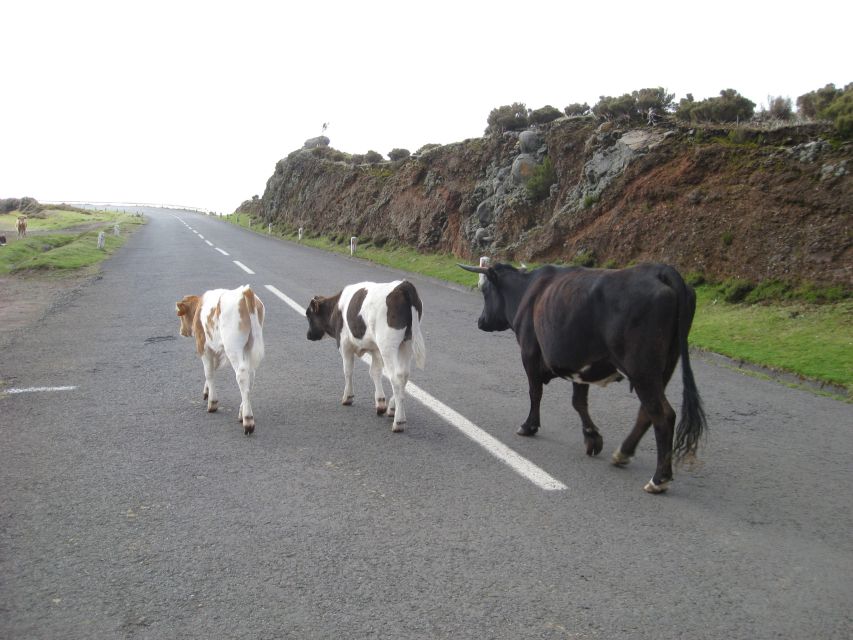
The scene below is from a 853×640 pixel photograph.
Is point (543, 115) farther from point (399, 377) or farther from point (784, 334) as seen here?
point (399, 377)

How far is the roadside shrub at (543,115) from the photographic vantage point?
27.6 m

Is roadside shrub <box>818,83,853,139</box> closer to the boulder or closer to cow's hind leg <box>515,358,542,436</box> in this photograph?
cow's hind leg <box>515,358,542,436</box>

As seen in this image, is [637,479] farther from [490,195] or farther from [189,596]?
[490,195]

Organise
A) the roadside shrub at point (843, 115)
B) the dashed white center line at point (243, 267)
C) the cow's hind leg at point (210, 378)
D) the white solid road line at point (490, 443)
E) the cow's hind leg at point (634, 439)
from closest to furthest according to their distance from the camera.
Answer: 1. the white solid road line at point (490, 443)
2. the cow's hind leg at point (634, 439)
3. the cow's hind leg at point (210, 378)
4. the roadside shrub at point (843, 115)
5. the dashed white center line at point (243, 267)

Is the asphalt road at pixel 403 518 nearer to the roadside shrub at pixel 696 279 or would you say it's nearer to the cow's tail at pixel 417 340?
the cow's tail at pixel 417 340

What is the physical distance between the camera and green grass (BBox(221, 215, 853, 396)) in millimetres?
9344

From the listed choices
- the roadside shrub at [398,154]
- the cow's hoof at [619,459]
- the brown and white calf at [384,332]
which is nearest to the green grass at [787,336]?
the cow's hoof at [619,459]

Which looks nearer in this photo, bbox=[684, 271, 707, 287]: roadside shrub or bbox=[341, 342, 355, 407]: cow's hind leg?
bbox=[341, 342, 355, 407]: cow's hind leg

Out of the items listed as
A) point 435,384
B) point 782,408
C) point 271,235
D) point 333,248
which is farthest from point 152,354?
point 271,235

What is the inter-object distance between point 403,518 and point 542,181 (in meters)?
19.7

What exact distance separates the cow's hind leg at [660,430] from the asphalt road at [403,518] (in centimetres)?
12

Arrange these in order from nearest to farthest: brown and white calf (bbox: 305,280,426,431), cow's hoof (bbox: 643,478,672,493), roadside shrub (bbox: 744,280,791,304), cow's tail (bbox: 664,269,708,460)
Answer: cow's hoof (bbox: 643,478,672,493), cow's tail (bbox: 664,269,708,460), brown and white calf (bbox: 305,280,426,431), roadside shrub (bbox: 744,280,791,304)

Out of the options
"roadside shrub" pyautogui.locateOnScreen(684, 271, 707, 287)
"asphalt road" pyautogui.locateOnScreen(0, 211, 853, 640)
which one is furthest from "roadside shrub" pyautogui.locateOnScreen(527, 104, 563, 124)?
"asphalt road" pyautogui.locateOnScreen(0, 211, 853, 640)

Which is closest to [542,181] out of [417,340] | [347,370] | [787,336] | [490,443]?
[787,336]
